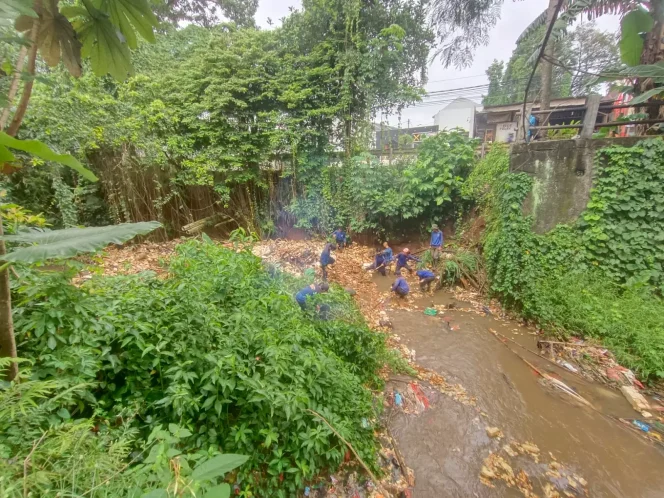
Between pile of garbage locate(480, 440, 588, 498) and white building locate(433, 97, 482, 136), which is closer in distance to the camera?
pile of garbage locate(480, 440, 588, 498)

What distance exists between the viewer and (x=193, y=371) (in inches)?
78.2

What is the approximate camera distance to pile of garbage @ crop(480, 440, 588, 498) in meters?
2.50

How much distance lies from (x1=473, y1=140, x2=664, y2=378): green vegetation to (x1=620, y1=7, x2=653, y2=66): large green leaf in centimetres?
493

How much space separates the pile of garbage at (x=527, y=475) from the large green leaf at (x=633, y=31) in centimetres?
322

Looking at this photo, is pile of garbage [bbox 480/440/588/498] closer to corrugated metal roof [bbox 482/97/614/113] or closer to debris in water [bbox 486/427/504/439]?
debris in water [bbox 486/427/504/439]

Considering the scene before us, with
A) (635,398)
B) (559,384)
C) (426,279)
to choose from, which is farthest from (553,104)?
(559,384)

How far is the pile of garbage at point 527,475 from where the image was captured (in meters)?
2.50

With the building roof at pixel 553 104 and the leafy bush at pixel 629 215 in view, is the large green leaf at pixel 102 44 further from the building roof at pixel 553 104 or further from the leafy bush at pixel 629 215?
the building roof at pixel 553 104

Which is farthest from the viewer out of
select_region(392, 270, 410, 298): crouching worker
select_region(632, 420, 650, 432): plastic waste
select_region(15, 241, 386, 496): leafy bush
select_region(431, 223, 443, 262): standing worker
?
select_region(431, 223, 443, 262): standing worker

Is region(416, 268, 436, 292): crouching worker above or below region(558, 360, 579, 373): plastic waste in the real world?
above

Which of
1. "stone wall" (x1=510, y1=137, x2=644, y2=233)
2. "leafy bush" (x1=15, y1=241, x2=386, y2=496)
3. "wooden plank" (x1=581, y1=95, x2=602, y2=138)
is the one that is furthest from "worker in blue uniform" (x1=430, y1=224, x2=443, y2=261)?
Result: "leafy bush" (x1=15, y1=241, x2=386, y2=496)

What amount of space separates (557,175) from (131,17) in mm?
6469

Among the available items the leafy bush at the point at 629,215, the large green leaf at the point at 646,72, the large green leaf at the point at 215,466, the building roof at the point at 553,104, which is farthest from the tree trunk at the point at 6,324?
the building roof at the point at 553,104

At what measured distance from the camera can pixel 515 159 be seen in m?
5.54
